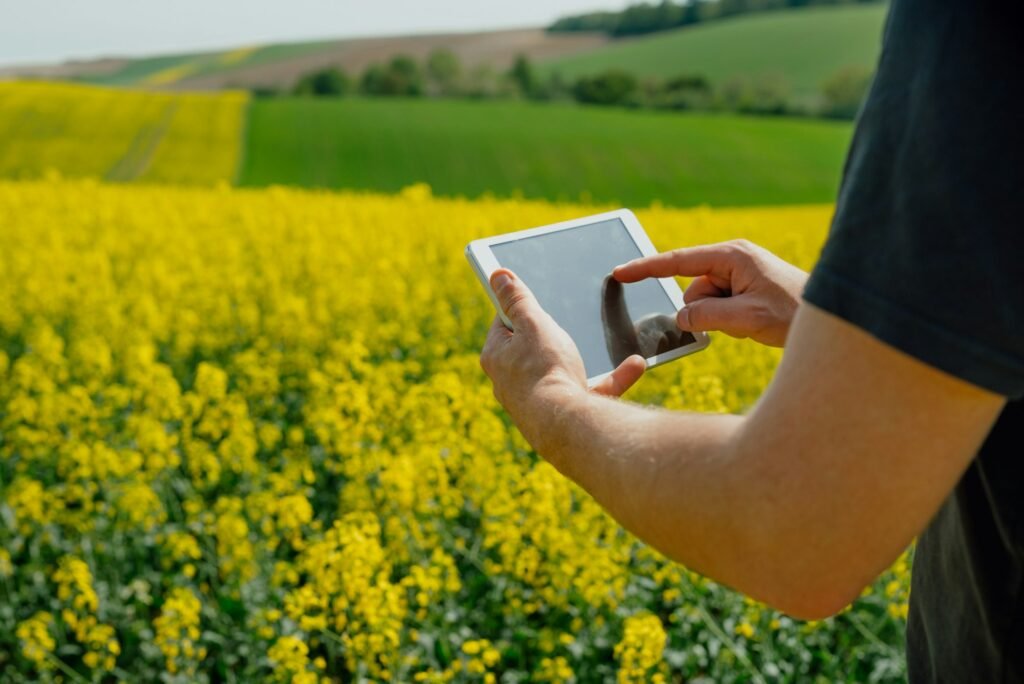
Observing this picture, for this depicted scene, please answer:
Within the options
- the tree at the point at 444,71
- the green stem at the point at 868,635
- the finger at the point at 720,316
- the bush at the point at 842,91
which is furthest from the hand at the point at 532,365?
the tree at the point at 444,71

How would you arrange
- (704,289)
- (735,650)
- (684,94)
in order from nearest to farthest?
(704,289) < (735,650) < (684,94)

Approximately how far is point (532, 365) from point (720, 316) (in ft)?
1.37

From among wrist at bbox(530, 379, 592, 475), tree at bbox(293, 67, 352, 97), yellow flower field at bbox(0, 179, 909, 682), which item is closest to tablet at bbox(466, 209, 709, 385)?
wrist at bbox(530, 379, 592, 475)

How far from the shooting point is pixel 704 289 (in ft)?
5.31

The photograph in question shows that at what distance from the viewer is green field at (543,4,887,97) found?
2047 inches

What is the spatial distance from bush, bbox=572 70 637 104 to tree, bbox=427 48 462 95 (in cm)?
576

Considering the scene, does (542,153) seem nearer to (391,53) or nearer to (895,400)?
(391,53)

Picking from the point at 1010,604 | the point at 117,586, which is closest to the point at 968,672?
the point at 1010,604

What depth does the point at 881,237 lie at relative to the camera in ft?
2.53

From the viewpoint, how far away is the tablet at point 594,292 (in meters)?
1.50

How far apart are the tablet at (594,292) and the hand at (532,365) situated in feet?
0.29

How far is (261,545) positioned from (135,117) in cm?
3035

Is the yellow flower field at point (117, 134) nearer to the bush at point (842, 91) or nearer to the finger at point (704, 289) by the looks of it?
the bush at point (842, 91)

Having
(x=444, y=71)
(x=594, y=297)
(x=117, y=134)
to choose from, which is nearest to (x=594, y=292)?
(x=594, y=297)
